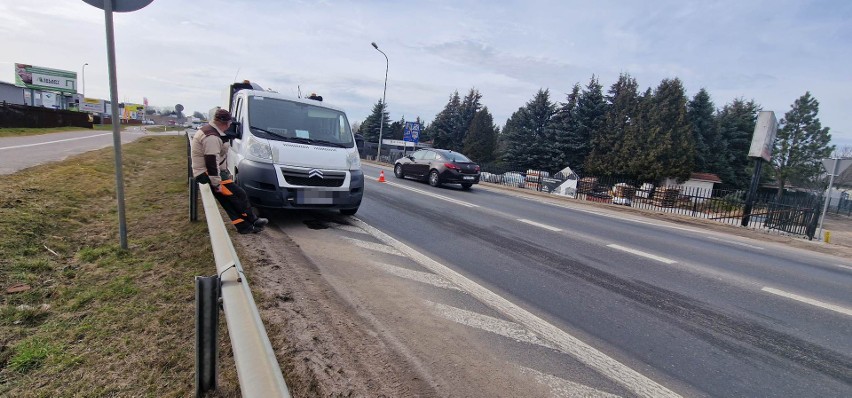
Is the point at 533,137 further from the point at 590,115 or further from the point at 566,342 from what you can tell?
the point at 566,342

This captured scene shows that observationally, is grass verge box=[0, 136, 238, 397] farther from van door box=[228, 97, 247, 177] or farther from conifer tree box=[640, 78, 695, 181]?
conifer tree box=[640, 78, 695, 181]

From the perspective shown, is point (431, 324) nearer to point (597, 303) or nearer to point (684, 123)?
point (597, 303)

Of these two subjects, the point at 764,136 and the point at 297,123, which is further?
the point at 764,136

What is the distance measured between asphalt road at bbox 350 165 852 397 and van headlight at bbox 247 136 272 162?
2363mm

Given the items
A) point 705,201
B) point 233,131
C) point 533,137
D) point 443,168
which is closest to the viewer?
point 233,131

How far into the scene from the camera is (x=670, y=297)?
15.8ft

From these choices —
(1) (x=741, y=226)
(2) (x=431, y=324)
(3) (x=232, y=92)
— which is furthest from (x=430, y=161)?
(2) (x=431, y=324)

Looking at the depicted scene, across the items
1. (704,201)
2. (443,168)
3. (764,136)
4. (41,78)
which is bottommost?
(704,201)

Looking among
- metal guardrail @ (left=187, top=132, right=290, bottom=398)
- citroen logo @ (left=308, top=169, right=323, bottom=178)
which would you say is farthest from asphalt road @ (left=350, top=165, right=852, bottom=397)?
metal guardrail @ (left=187, top=132, right=290, bottom=398)

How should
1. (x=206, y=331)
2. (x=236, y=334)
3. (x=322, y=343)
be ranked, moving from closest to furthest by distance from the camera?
(x=236, y=334)
(x=206, y=331)
(x=322, y=343)

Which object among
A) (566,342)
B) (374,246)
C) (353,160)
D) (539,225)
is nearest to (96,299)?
(374,246)

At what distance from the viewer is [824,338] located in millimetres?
4008

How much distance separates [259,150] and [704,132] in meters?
50.7

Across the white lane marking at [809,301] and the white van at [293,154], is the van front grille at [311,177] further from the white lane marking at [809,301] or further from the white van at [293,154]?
the white lane marking at [809,301]
